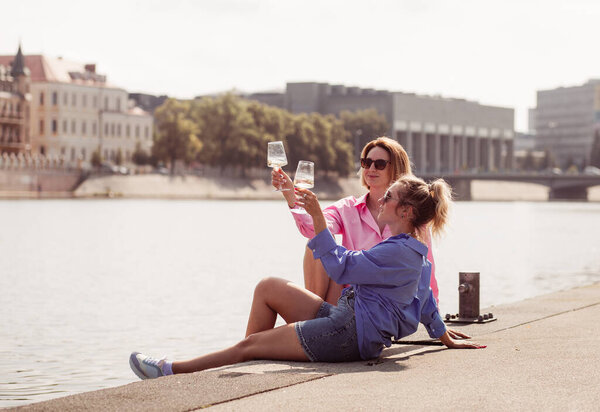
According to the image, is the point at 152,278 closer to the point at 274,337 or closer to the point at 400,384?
the point at 274,337

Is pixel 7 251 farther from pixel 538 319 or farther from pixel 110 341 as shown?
pixel 538 319

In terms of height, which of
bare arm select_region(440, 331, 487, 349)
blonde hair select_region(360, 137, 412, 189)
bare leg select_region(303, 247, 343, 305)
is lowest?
bare arm select_region(440, 331, 487, 349)

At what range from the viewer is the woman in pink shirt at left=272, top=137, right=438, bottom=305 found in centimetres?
830

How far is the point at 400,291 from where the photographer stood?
7.39 metres

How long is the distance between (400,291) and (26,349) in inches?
352

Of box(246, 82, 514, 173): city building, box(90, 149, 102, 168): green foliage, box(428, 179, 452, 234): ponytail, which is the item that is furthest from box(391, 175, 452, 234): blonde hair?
box(246, 82, 514, 173): city building

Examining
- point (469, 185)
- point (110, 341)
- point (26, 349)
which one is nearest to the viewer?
point (26, 349)

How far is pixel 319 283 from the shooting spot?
8.27m

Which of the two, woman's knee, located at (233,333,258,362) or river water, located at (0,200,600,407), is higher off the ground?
woman's knee, located at (233,333,258,362)

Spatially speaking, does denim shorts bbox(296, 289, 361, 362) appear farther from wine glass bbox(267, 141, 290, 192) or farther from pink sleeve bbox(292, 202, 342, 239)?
wine glass bbox(267, 141, 290, 192)

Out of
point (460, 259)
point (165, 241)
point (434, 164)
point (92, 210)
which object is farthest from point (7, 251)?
point (434, 164)

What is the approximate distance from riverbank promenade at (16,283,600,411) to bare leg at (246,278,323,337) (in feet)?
1.01

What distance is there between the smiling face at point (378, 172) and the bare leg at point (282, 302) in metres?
1.05

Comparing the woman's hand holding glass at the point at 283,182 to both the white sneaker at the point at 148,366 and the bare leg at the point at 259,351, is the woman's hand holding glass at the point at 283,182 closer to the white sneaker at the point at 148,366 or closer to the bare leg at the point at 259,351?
the bare leg at the point at 259,351
